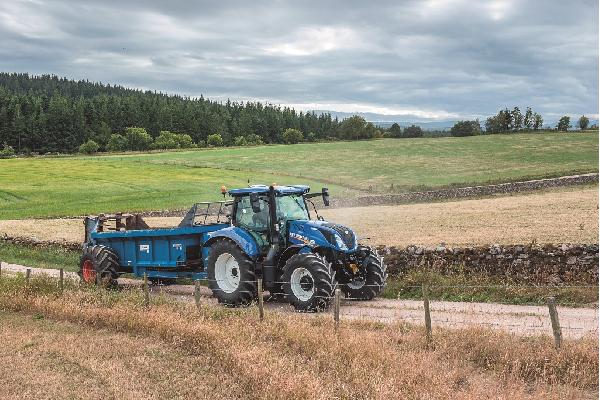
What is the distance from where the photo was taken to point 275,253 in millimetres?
16078

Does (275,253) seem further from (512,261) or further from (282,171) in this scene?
(282,171)

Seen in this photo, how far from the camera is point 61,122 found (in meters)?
117

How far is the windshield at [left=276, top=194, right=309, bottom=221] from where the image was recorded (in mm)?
16500

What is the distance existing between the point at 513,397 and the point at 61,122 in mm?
119451

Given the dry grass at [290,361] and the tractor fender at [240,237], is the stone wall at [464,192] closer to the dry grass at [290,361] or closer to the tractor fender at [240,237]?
the tractor fender at [240,237]

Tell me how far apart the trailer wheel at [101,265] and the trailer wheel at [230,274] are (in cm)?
495

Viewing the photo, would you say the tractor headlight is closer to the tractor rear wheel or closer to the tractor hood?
the tractor hood

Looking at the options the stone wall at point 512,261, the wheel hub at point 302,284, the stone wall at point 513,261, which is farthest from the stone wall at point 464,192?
the wheel hub at point 302,284

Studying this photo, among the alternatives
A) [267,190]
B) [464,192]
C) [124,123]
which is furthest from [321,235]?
[124,123]

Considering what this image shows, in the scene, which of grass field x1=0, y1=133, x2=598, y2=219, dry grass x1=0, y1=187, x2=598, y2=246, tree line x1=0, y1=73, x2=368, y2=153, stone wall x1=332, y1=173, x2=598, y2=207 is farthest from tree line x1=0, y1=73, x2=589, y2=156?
dry grass x1=0, y1=187, x2=598, y2=246

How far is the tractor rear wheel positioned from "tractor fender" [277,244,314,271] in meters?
1.62

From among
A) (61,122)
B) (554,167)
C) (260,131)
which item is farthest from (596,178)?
(260,131)

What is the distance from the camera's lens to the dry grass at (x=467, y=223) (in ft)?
72.5

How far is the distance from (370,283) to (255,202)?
12.4 feet
